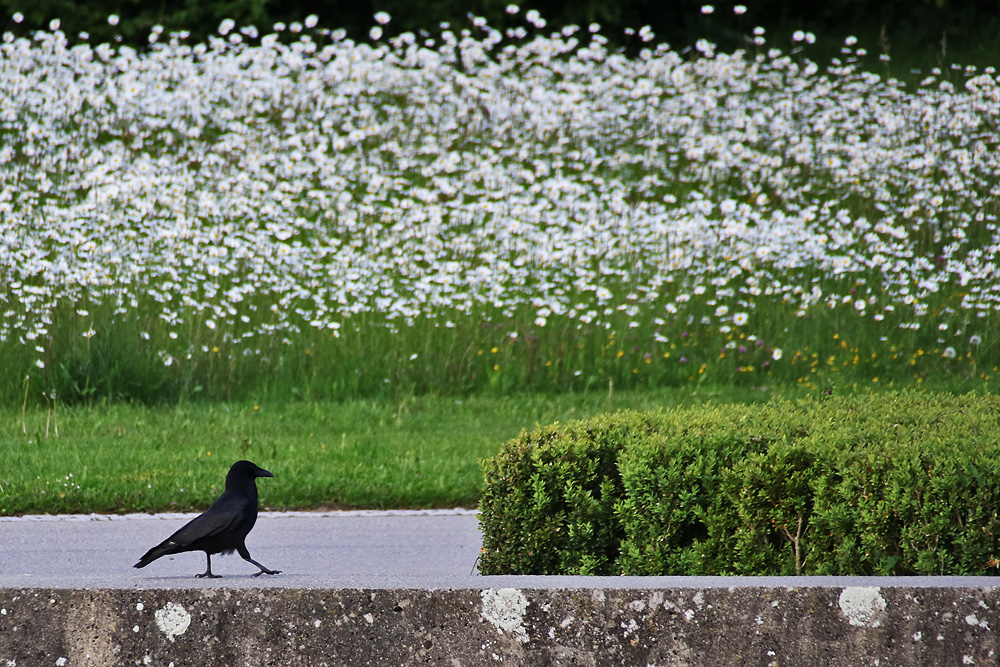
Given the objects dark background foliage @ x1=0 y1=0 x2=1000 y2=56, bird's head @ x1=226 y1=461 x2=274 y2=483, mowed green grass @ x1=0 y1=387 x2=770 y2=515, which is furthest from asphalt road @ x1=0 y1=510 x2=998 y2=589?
dark background foliage @ x1=0 y1=0 x2=1000 y2=56

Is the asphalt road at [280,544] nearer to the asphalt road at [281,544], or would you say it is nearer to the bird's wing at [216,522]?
the asphalt road at [281,544]

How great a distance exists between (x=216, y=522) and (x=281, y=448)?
4.89m

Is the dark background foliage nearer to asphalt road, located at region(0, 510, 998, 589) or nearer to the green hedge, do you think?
asphalt road, located at region(0, 510, 998, 589)

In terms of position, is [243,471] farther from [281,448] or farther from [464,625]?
[281,448]

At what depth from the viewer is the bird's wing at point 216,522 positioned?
3.31 metres

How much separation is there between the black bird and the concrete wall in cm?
49

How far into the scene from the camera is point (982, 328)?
12102mm

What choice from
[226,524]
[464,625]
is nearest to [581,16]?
[226,524]

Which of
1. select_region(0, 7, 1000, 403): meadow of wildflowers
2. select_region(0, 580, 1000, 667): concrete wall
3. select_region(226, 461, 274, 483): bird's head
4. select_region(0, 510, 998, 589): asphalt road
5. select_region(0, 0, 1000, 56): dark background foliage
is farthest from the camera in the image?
select_region(0, 0, 1000, 56): dark background foliage

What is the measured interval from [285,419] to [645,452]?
236 inches

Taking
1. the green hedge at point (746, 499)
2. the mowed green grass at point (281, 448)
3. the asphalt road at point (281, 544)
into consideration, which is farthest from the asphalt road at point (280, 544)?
the green hedge at point (746, 499)

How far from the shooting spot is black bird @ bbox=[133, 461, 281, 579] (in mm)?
3314

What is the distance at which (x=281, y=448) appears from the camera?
323 inches

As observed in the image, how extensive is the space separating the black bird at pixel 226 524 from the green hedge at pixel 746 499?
106cm
